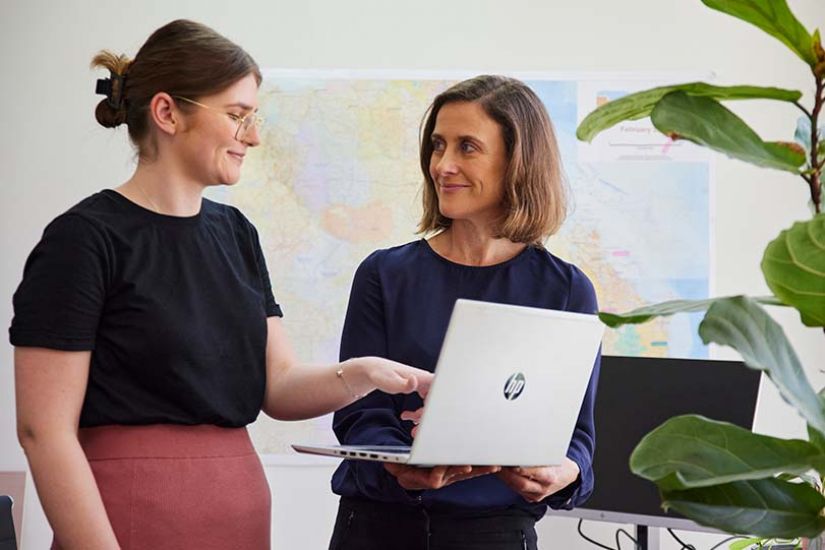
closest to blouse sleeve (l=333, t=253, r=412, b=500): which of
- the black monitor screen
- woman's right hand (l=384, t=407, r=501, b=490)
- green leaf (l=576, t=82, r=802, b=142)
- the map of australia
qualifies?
woman's right hand (l=384, t=407, r=501, b=490)

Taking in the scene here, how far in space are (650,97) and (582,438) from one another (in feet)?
3.83

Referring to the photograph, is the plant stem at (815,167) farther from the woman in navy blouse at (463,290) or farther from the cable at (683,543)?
the cable at (683,543)

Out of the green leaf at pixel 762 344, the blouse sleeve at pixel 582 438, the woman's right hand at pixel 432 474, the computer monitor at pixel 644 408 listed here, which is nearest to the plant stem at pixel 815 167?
the green leaf at pixel 762 344

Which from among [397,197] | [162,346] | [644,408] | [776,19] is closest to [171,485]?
[162,346]

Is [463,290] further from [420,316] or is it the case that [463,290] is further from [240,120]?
[240,120]

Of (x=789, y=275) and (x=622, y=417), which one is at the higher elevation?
(x=789, y=275)

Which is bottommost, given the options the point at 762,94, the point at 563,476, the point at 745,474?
the point at 563,476

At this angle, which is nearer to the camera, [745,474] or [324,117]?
[745,474]

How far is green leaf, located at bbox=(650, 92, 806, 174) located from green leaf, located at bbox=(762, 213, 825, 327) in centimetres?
8

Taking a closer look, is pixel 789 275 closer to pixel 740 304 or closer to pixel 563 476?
pixel 740 304

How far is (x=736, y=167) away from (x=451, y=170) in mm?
1955

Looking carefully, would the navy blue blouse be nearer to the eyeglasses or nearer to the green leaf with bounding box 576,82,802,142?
the eyeglasses

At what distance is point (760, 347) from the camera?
0.77 meters

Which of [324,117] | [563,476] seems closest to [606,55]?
[324,117]
